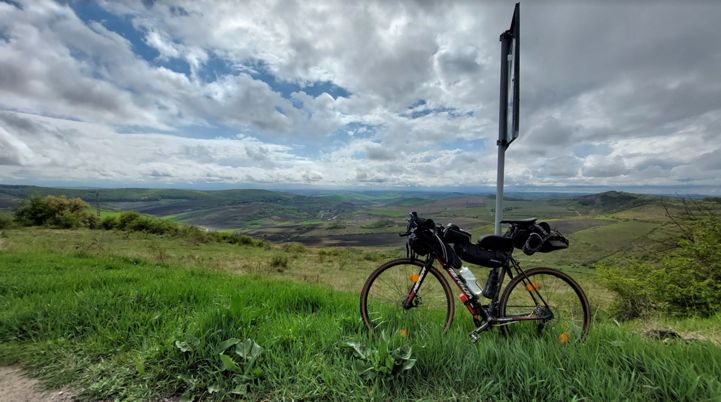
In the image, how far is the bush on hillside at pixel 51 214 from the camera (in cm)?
4041

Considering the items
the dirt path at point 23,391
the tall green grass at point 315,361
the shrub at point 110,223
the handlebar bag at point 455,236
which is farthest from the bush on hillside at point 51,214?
the handlebar bag at point 455,236

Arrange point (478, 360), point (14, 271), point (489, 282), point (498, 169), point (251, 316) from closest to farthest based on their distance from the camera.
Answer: point (478, 360) < point (251, 316) < point (489, 282) < point (498, 169) < point (14, 271)

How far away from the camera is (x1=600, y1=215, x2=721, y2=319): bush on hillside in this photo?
6648 mm

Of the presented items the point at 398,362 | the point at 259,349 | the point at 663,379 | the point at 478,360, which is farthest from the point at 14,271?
the point at 663,379

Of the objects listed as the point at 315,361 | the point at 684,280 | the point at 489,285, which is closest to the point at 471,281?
the point at 489,285

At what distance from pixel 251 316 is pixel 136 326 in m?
1.44

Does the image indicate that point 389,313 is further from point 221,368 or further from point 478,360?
point 221,368

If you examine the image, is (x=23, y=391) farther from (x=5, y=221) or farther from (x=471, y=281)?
(x=5, y=221)

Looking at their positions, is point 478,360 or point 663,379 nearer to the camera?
point 663,379

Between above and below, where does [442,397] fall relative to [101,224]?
above

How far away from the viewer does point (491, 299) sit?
11.4ft

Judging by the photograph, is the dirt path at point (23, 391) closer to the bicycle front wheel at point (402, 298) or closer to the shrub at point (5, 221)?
the bicycle front wheel at point (402, 298)

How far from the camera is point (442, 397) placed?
2.26 m

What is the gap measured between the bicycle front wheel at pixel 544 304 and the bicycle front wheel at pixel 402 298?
73 centimetres
